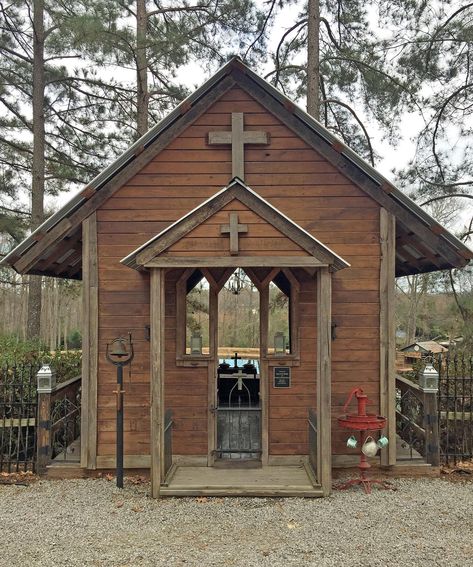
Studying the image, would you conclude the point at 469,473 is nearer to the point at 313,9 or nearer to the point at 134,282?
the point at 134,282

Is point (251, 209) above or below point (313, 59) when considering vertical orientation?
below

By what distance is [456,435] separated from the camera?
269 inches

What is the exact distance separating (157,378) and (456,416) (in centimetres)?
437

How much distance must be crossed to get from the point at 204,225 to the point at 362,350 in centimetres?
287

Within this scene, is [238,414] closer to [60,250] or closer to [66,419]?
[66,419]

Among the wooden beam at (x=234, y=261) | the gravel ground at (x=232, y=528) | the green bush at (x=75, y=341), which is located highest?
the wooden beam at (x=234, y=261)

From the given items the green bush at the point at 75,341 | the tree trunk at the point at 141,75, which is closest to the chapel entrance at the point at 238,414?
the tree trunk at the point at 141,75

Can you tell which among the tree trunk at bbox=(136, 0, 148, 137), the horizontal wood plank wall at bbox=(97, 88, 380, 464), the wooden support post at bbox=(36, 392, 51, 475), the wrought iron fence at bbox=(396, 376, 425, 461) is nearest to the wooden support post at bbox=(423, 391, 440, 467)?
the wrought iron fence at bbox=(396, 376, 425, 461)

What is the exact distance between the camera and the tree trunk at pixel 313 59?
11.5 metres

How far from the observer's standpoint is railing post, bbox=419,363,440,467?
6422mm

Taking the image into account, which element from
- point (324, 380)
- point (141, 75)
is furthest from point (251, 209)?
point (141, 75)

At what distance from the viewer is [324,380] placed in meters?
5.62

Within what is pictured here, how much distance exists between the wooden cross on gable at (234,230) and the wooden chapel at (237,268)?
3.31 ft

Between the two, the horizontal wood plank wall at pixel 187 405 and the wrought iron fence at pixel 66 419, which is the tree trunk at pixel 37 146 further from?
the horizontal wood plank wall at pixel 187 405
